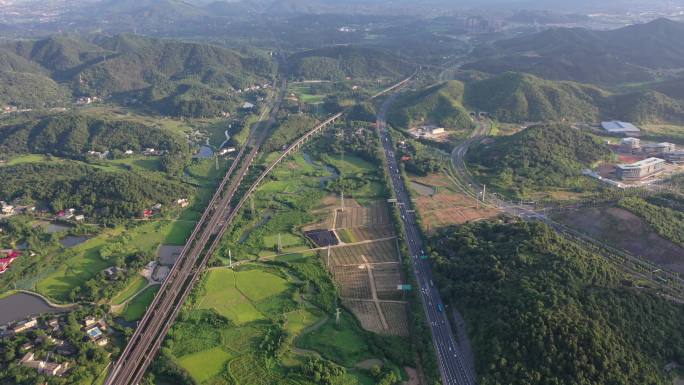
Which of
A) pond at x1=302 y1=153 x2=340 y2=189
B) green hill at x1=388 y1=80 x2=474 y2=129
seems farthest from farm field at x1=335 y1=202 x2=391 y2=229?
green hill at x1=388 y1=80 x2=474 y2=129

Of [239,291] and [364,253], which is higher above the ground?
[239,291]

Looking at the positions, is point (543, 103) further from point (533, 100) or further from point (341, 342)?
point (341, 342)

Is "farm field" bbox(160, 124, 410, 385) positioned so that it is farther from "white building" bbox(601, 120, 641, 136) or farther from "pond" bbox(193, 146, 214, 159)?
"white building" bbox(601, 120, 641, 136)

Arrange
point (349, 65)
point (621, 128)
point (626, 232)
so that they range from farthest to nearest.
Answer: point (349, 65), point (621, 128), point (626, 232)

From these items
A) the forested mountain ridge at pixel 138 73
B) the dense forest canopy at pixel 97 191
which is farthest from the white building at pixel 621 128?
the forested mountain ridge at pixel 138 73

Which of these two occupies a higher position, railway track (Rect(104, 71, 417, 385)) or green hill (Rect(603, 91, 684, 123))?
green hill (Rect(603, 91, 684, 123))

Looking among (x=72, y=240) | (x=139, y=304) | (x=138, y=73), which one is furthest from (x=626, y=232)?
(x=138, y=73)
